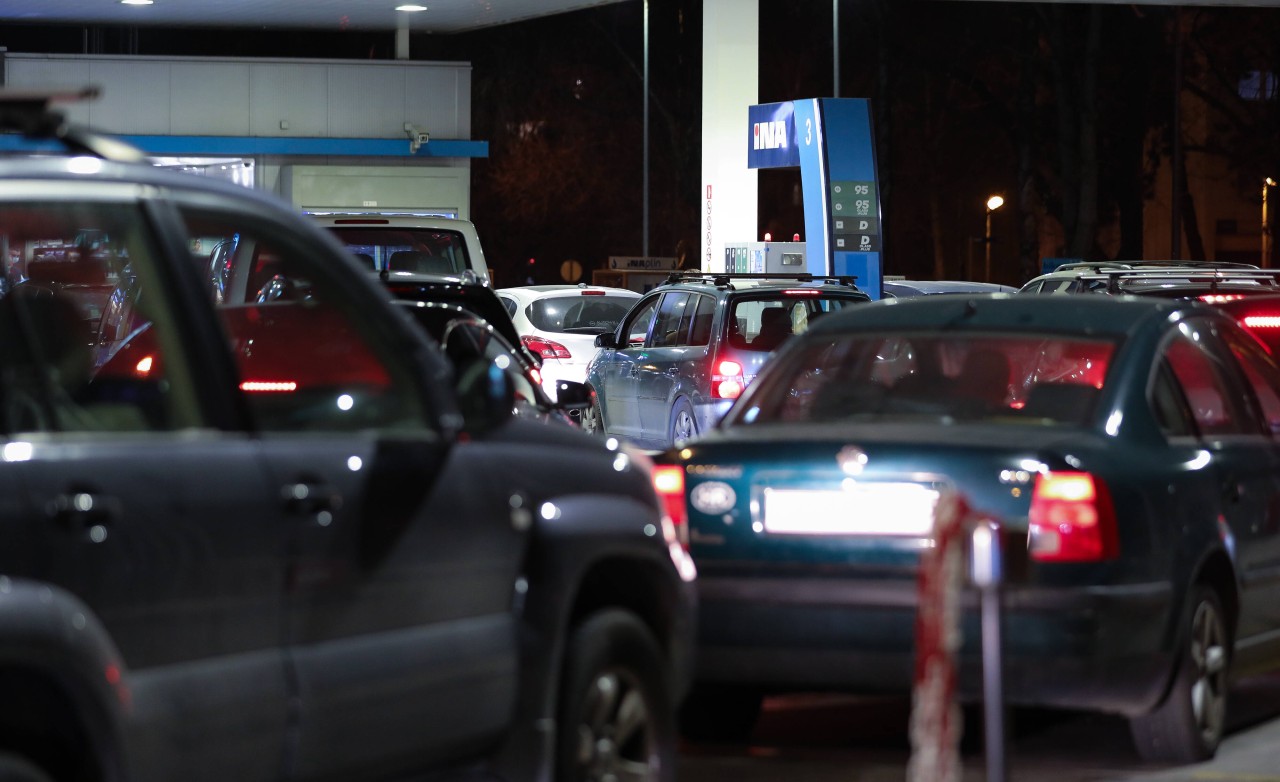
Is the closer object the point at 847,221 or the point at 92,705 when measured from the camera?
the point at 92,705

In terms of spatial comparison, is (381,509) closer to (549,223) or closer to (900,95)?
(900,95)

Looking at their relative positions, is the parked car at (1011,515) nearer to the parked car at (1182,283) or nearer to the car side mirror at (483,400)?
the car side mirror at (483,400)

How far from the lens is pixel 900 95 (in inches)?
2921

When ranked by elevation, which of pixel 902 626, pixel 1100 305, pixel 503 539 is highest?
pixel 1100 305

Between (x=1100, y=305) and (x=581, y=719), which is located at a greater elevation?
(x=1100, y=305)

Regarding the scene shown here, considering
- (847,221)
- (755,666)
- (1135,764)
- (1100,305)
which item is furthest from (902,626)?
(847,221)

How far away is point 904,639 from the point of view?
679 centimetres

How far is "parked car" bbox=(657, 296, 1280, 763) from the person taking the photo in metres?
6.70

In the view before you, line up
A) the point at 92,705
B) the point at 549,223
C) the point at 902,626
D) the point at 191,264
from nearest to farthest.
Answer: the point at 92,705
the point at 191,264
the point at 902,626
the point at 549,223

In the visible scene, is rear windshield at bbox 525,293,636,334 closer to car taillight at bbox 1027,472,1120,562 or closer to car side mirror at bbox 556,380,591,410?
car side mirror at bbox 556,380,591,410

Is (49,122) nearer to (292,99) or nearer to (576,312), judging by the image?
(576,312)

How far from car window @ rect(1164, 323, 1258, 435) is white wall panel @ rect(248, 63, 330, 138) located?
2991 centimetres

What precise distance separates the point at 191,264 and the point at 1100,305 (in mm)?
4351

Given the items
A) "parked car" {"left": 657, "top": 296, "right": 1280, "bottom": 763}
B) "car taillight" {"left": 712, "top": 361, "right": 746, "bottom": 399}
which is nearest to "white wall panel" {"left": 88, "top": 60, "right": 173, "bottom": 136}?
"car taillight" {"left": 712, "top": 361, "right": 746, "bottom": 399}
